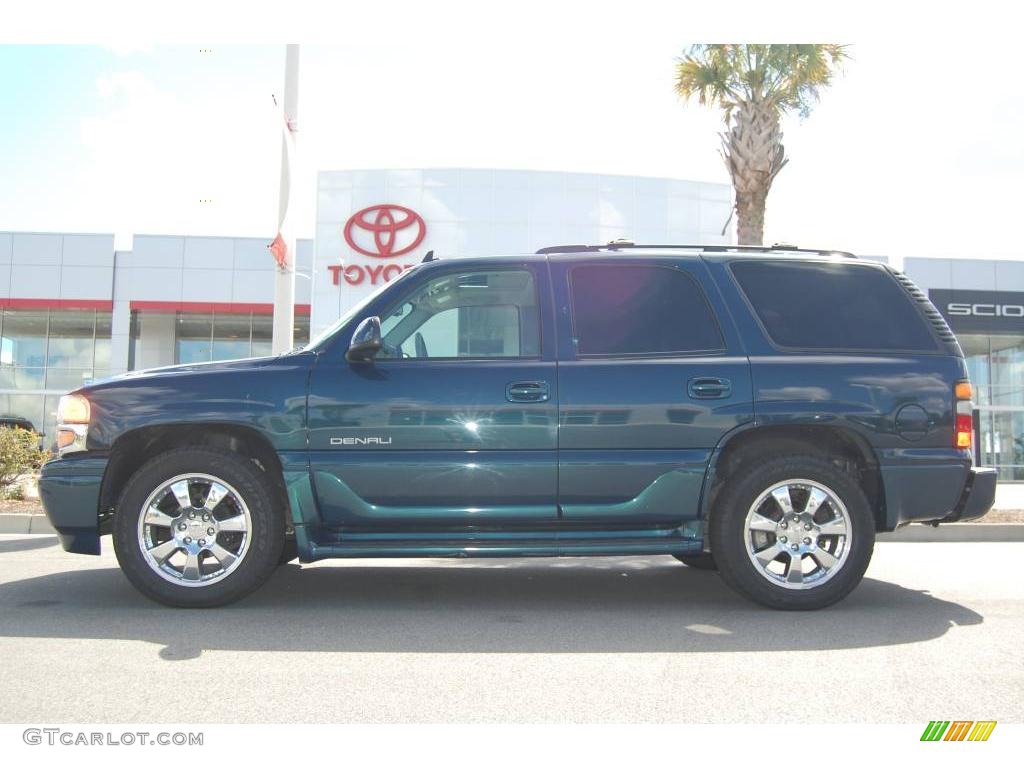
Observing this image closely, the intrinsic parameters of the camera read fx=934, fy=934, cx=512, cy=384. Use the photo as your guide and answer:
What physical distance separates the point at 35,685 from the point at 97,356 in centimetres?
3071

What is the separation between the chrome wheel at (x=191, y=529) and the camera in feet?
15.9

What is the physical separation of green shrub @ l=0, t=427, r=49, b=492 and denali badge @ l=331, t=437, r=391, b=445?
757cm

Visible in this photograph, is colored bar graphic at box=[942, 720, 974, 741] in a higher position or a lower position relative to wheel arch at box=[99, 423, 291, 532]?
lower

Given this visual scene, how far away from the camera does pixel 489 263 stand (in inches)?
206

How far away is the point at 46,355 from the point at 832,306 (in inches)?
1257

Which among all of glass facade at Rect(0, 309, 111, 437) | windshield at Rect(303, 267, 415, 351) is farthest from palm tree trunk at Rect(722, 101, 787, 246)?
glass facade at Rect(0, 309, 111, 437)

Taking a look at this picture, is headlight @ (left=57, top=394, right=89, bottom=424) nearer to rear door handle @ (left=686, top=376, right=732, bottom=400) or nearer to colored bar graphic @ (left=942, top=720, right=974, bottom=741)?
rear door handle @ (left=686, top=376, right=732, bottom=400)

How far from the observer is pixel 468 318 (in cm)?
518

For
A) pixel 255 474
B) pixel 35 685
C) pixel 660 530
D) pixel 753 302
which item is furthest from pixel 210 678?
pixel 753 302

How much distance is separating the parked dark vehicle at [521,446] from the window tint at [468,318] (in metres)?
0.01

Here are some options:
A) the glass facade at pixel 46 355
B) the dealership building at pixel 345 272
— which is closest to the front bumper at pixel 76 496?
the dealership building at pixel 345 272

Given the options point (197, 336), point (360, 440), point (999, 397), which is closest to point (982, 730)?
point (360, 440)

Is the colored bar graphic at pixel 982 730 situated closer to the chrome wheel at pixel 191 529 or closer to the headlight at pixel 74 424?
the chrome wheel at pixel 191 529

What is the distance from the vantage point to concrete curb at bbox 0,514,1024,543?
9.27 m
